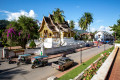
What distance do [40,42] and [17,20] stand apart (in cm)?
1096

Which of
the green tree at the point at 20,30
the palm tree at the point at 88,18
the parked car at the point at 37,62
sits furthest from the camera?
the palm tree at the point at 88,18

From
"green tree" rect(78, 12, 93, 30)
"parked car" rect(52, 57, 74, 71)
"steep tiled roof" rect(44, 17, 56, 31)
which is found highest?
"green tree" rect(78, 12, 93, 30)

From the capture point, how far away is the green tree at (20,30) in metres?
22.7

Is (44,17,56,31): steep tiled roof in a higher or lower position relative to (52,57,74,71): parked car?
higher

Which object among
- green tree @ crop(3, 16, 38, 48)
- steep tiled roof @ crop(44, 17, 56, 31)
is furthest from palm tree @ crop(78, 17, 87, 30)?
green tree @ crop(3, 16, 38, 48)

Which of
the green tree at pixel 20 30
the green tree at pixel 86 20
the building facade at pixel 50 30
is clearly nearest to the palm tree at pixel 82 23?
the green tree at pixel 86 20

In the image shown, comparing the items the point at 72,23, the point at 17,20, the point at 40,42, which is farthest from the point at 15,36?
the point at 72,23

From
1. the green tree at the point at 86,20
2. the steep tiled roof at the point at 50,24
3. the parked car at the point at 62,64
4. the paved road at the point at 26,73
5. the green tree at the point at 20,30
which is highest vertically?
the green tree at the point at 86,20

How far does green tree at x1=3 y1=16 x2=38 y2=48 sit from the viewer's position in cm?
2267

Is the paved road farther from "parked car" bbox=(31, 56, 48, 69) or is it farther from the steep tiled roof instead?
the steep tiled roof

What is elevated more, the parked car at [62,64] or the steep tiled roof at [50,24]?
the steep tiled roof at [50,24]

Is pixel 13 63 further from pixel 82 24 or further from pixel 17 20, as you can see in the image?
pixel 82 24

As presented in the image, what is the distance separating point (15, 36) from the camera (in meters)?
23.4

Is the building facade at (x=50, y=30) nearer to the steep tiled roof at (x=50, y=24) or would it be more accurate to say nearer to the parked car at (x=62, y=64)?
the steep tiled roof at (x=50, y=24)
